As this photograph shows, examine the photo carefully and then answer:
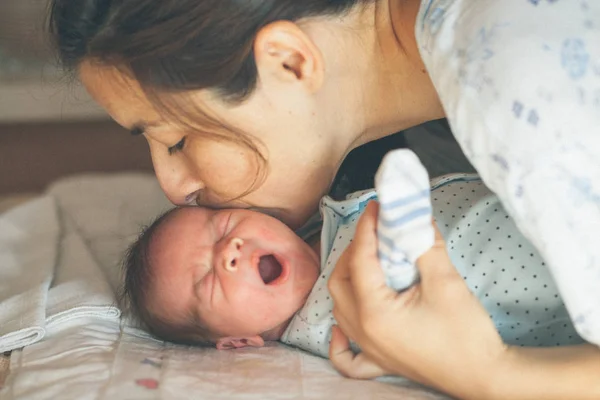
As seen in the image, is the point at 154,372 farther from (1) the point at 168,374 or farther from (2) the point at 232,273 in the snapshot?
(2) the point at 232,273

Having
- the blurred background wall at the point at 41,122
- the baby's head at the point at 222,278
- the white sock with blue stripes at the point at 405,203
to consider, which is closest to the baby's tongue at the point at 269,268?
the baby's head at the point at 222,278

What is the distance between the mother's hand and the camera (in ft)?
2.72

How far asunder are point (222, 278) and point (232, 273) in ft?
0.06

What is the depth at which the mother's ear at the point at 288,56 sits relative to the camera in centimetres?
94

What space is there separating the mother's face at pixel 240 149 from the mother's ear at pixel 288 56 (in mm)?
28

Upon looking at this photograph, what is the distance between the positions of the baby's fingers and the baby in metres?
0.06

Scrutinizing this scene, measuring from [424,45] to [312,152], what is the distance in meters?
0.27

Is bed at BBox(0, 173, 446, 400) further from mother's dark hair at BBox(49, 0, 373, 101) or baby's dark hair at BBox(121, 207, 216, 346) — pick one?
mother's dark hair at BBox(49, 0, 373, 101)

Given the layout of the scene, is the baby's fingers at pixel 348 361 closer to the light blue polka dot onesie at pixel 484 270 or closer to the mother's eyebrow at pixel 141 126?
the light blue polka dot onesie at pixel 484 270

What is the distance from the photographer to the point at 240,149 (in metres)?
1.08

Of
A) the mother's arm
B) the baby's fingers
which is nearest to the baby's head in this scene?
the baby's fingers

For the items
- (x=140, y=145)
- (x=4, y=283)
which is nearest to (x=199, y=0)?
(x=4, y=283)

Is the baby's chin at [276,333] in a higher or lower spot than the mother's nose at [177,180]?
lower

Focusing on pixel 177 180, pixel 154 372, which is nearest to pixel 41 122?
pixel 177 180
